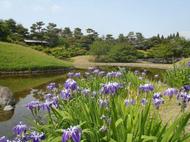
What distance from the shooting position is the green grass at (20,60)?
46.3 metres

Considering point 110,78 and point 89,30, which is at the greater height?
point 89,30

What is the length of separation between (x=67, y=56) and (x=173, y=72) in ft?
197

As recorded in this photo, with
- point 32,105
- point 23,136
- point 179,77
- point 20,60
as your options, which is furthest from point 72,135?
point 20,60

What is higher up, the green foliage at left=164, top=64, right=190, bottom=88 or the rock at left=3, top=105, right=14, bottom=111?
the green foliage at left=164, top=64, right=190, bottom=88

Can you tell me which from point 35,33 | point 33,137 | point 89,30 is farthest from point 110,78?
point 89,30

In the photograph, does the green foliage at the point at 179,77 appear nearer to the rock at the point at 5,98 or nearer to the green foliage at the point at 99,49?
the rock at the point at 5,98

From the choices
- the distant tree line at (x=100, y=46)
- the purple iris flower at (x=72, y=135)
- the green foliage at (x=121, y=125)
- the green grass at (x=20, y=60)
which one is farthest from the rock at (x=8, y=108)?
the distant tree line at (x=100, y=46)

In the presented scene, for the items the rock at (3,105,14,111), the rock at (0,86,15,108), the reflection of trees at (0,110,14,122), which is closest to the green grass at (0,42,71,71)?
the rock at (0,86,15,108)

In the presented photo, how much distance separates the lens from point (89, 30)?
101438mm

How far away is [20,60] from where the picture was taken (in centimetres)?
5028

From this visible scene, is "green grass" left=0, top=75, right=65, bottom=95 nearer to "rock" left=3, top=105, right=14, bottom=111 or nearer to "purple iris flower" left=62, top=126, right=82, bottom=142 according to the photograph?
"rock" left=3, top=105, right=14, bottom=111

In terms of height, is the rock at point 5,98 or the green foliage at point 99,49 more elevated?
the green foliage at point 99,49

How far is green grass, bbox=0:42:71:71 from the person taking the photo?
4630 cm

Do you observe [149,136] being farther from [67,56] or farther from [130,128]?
[67,56]
